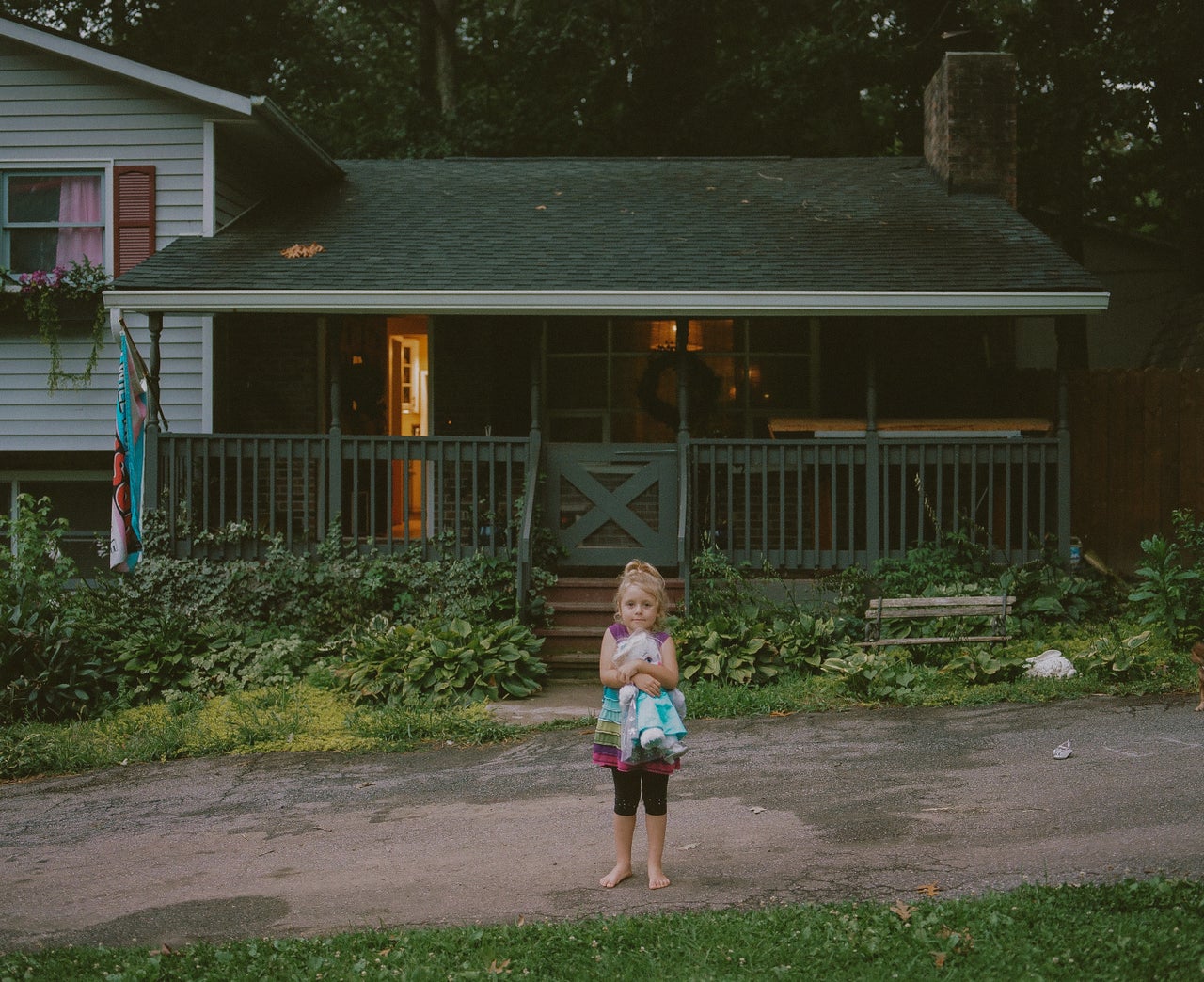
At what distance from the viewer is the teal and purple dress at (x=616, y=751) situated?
176 inches

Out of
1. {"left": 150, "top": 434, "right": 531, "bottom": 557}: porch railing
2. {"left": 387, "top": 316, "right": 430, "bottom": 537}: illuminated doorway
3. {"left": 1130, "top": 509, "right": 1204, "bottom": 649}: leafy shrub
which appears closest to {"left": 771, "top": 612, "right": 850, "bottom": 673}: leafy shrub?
{"left": 1130, "top": 509, "right": 1204, "bottom": 649}: leafy shrub

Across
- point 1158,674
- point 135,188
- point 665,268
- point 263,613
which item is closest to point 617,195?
point 665,268

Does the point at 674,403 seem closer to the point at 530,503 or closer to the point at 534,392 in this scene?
the point at 534,392

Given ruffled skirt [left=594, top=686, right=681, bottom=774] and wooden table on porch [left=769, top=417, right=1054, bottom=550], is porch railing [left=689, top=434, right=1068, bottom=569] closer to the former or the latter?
wooden table on porch [left=769, top=417, right=1054, bottom=550]

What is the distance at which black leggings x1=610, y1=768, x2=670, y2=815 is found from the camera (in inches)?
177

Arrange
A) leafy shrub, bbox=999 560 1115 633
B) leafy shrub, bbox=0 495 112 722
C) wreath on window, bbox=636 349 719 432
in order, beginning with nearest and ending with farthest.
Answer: leafy shrub, bbox=0 495 112 722 → leafy shrub, bbox=999 560 1115 633 → wreath on window, bbox=636 349 719 432

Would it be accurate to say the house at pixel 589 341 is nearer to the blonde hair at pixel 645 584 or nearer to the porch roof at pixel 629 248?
the porch roof at pixel 629 248

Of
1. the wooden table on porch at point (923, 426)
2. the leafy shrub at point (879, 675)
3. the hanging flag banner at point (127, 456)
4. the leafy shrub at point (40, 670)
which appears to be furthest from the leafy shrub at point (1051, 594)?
the hanging flag banner at point (127, 456)

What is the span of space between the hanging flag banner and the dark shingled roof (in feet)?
2.42

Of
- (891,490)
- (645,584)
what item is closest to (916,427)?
(891,490)

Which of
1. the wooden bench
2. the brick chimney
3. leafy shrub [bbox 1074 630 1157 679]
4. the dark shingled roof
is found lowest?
leafy shrub [bbox 1074 630 1157 679]

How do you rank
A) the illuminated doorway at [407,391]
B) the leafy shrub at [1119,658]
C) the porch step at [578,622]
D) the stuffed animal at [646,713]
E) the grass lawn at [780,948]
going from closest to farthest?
the grass lawn at [780,948], the stuffed animal at [646,713], the leafy shrub at [1119,658], the porch step at [578,622], the illuminated doorway at [407,391]

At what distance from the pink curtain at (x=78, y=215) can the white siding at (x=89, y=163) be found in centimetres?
18

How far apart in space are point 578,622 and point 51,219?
6629mm
